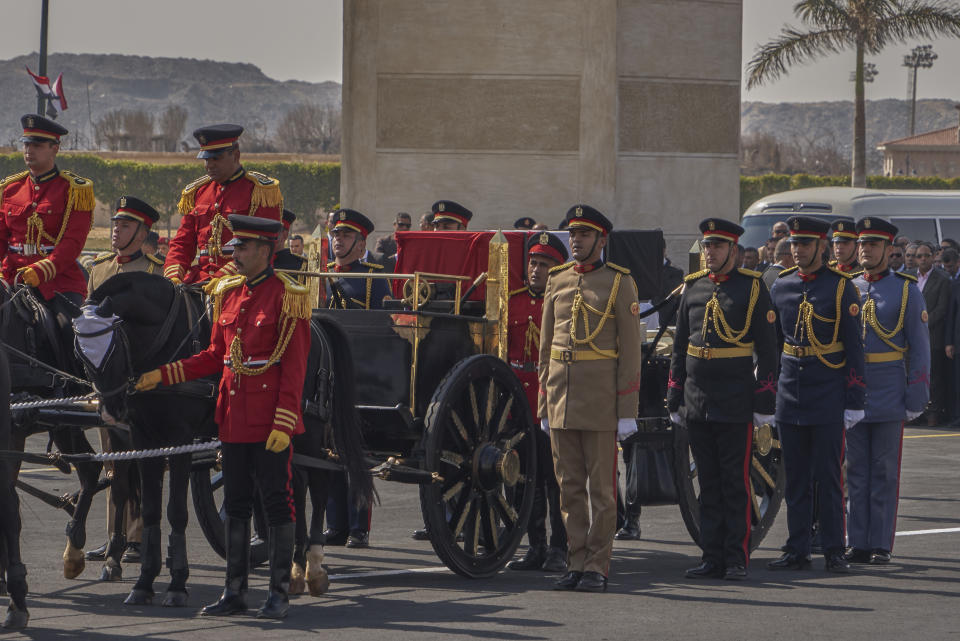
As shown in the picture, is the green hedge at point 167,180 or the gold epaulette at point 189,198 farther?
the green hedge at point 167,180

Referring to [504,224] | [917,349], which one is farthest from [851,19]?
[917,349]

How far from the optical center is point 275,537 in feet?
25.3

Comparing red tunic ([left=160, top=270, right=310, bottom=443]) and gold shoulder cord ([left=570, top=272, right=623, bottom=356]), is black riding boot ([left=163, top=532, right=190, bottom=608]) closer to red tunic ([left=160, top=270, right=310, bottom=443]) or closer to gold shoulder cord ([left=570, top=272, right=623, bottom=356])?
red tunic ([left=160, top=270, right=310, bottom=443])

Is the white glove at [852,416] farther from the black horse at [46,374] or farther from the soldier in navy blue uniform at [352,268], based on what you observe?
the black horse at [46,374]

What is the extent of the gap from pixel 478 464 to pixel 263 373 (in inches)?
73.1

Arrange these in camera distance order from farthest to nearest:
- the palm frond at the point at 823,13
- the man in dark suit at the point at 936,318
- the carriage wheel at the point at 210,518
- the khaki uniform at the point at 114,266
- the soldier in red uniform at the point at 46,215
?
the palm frond at the point at 823,13 → the man in dark suit at the point at 936,318 → the khaki uniform at the point at 114,266 → the soldier in red uniform at the point at 46,215 → the carriage wheel at the point at 210,518

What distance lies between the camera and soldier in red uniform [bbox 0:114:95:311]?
9609mm

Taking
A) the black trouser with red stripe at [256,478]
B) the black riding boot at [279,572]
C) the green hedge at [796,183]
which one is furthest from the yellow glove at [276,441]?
the green hedge at [796,183]

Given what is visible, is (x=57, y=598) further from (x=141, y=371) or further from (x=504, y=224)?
(x=504, y=224)

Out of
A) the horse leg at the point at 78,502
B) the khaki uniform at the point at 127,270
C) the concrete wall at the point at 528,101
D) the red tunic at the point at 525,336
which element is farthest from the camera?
the concrete wall at the point at 528,101

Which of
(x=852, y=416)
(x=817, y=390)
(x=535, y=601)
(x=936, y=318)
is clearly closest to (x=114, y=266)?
(x=535, y=601)

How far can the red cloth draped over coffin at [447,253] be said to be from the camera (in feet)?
31.6

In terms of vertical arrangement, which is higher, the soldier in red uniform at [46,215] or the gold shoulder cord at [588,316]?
the soldier in red uniform at [46,215]

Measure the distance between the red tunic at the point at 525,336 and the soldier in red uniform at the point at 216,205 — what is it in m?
1.67
